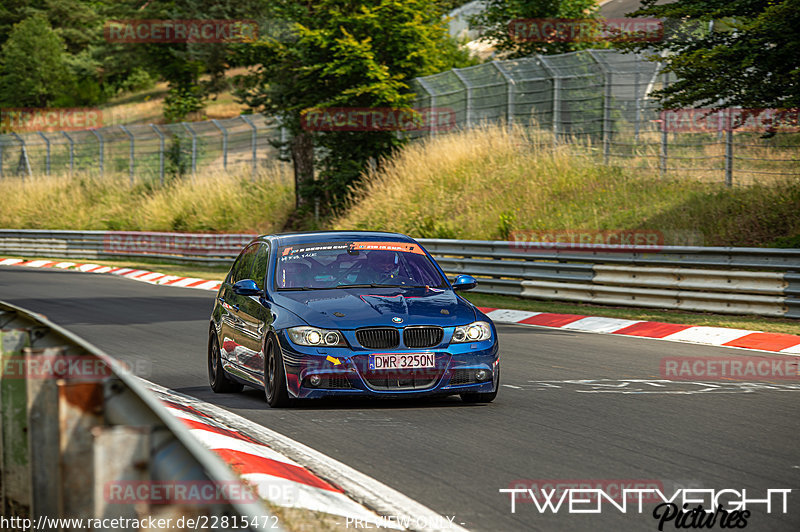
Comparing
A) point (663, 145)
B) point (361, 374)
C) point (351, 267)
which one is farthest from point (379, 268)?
point (663, 145)

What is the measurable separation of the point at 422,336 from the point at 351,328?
0.57 m

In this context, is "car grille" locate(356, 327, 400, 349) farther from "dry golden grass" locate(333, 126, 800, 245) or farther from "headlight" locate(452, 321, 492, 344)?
"dry golden grass" locate(333, 126, 800, 245)

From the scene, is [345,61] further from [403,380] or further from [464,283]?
[403,380]

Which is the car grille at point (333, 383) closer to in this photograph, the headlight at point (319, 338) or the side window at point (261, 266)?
the headlight at point (319, 338)

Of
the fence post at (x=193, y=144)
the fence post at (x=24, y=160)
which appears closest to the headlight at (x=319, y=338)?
the fence post at (x=193, y=144)

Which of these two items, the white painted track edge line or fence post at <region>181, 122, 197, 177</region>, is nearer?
the white painted track edge line

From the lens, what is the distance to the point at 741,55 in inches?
624

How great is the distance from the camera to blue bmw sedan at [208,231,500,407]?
8258 millimetres

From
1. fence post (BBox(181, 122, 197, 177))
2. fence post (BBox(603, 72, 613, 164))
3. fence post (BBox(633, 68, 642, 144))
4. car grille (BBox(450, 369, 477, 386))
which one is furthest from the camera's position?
fence post (BBox(181, 122, 197, 177))

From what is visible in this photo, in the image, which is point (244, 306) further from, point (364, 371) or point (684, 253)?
point (684, 253)

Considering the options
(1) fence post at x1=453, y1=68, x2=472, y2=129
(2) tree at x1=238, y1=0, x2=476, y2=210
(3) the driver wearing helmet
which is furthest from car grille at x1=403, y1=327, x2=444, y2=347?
(2) tree at x1=238, y1=0, x2=476, y2=210

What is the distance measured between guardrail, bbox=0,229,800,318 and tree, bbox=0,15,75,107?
70.7 metres

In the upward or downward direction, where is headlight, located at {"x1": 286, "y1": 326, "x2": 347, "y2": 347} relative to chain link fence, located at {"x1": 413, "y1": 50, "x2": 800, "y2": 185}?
downward

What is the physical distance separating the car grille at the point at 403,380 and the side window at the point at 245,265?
2.47 meters
